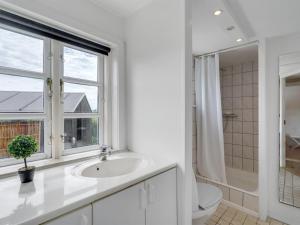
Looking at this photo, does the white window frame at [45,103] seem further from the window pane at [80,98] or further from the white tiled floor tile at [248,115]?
the white tiled floor tile at [248,115]

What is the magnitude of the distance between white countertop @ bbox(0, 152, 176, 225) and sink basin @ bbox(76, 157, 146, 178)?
16cm

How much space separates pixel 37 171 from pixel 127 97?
99 cm

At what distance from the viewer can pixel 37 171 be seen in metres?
1.20

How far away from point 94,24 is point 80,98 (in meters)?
0.70

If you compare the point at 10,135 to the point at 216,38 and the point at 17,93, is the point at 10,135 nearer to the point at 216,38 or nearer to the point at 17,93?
the point at 17,93

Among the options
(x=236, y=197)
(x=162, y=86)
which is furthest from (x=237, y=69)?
(x=162, y=86)

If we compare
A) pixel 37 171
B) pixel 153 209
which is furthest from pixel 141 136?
pixel 37 171

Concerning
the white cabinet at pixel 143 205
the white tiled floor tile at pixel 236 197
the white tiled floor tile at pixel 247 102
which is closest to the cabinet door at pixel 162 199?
the white cabinet at pixel 143 205

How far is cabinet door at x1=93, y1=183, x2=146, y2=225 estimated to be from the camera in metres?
0.86

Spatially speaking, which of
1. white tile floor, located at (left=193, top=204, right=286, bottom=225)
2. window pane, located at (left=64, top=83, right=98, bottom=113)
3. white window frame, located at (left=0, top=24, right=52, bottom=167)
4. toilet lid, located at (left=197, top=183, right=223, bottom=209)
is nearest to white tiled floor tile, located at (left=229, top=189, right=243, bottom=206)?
white tile floor, located at (left=193, top=204, right=286, bottom=225)

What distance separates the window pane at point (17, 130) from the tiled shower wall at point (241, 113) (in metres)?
3.01

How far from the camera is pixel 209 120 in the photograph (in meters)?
2.60

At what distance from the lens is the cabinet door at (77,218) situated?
0.72m

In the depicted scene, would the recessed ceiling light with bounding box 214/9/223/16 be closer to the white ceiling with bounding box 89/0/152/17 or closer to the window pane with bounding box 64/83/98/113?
the white ceiling with bounding box 89/0/152/17
